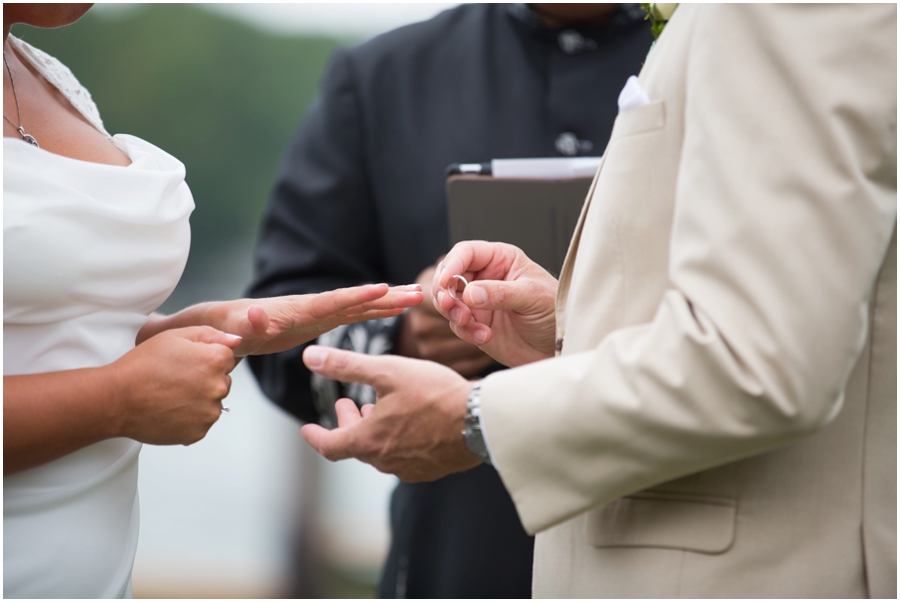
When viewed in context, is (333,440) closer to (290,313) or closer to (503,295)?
(290,313)

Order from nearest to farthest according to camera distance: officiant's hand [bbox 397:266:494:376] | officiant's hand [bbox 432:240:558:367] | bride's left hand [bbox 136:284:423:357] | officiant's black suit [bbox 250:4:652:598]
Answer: bride's left hand [bbox 136:284:423:357], officiant's hand [bbox 432:240:558:367], officiant's hand [bbox 397:266:494:376], officiant's black suit [bbox 250:4:652:598]

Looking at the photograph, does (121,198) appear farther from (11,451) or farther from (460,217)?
(460,217)

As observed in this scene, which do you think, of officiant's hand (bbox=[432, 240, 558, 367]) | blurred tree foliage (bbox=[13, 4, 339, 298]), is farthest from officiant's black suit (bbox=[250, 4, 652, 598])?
officiant's hand (bbox=[432, 240, 558, 367])

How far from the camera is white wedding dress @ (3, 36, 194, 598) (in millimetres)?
921

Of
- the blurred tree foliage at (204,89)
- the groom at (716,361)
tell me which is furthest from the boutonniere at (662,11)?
the blurred tree foliage at (204,89)

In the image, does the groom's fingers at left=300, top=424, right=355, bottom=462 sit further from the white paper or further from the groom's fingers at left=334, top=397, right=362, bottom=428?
the white paper

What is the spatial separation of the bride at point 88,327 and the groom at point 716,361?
0.16m

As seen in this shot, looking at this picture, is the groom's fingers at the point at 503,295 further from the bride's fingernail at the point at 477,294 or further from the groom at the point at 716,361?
the groom at the point at 716,361

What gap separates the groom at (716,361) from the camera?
78 centimetres

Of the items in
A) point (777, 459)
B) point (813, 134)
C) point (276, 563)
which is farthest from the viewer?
point (276, 563)

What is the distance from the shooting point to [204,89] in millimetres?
1962

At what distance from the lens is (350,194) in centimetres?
201

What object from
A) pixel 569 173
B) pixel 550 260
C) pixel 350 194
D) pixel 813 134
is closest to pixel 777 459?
pixel 813 134

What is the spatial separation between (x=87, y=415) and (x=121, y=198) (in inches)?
11.0
